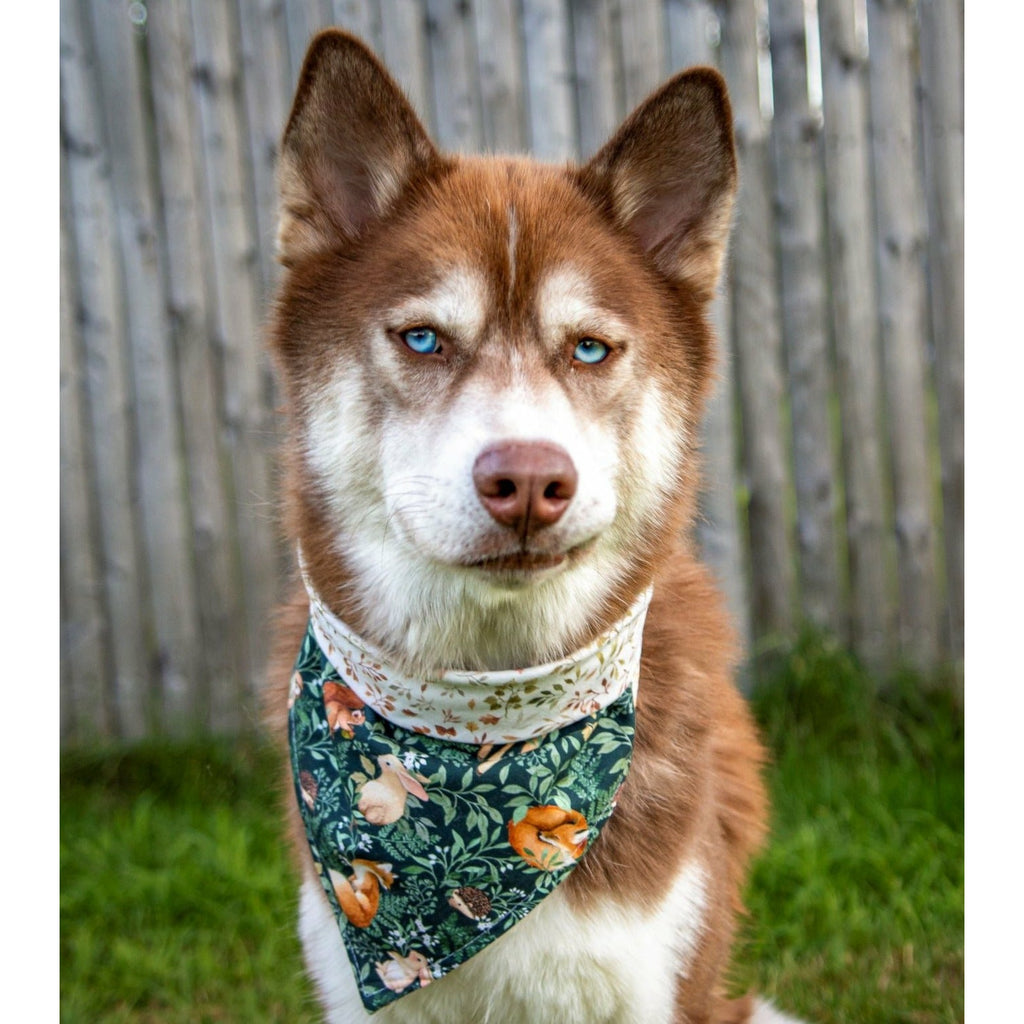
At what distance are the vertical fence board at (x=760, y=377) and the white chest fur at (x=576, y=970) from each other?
1.87m

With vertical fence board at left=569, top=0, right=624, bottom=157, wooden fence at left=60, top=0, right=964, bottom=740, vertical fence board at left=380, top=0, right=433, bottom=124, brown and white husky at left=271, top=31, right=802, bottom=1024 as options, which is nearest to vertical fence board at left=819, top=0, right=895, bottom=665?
wooden fence at left=60, top=0, right=964, bottom=740

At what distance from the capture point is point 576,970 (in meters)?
1.88

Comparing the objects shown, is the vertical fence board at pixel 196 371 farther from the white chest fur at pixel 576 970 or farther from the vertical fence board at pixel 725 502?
the white chest fur at pixel 576 970

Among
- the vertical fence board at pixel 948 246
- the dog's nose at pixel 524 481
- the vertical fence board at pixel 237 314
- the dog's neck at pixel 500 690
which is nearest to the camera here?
the dog's nose at pixel 524 481

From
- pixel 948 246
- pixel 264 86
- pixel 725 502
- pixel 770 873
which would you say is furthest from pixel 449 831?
pixel 264 86

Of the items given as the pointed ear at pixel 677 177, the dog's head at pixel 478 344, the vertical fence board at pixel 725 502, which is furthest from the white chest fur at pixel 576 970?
the vertical fence board at pixel 725 502

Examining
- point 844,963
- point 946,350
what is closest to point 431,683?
point 844,963

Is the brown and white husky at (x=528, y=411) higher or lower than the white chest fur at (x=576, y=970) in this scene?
higher

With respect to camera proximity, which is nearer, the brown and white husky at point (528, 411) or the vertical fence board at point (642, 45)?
the brown and white husky at point (528, 411)

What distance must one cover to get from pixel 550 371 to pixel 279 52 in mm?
2310

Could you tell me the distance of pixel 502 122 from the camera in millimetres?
3561

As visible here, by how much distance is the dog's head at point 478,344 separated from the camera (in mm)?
1807

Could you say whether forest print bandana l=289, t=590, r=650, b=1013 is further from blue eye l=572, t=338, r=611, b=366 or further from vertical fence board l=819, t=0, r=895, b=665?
vertical fence board l=819, t=0, r=895, b=665
